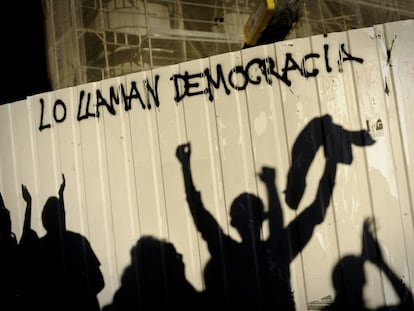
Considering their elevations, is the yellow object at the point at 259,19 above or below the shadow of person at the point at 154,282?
above

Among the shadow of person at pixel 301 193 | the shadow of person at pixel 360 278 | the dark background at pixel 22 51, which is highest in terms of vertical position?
the dark background at pixel 22 51

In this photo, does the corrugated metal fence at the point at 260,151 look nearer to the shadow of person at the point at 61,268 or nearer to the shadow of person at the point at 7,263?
the shadow of person at the point at 61,268

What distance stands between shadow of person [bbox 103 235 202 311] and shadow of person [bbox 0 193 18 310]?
822 mm

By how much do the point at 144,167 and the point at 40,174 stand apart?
0.88 m

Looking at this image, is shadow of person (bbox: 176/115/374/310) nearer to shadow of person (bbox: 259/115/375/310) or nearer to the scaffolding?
shadow of person (bbox: 259/115/375/310)

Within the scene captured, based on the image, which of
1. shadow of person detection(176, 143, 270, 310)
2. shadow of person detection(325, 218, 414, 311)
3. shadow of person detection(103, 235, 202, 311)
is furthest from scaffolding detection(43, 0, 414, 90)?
shadow of person detection(325, 218, 414, 311)

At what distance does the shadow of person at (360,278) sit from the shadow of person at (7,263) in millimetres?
2354

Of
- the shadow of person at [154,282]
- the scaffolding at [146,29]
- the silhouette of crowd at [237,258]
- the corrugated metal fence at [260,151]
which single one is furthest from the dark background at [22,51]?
the shadow of person at [154,282]

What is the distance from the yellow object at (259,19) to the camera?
19.2 ft

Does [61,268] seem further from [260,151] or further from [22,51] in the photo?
[22,51]

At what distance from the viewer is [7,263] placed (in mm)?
3066

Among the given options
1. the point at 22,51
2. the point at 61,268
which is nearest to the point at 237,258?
the point at 61,268

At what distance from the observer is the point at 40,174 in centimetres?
299

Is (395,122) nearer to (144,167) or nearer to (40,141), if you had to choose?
(144,167)
